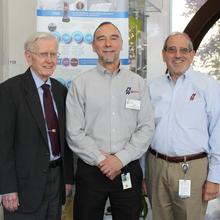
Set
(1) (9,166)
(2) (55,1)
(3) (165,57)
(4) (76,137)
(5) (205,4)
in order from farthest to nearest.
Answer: (5) (205,4), (2) (55,1), (3) (165,57), (4) (76,137), (1) (9,166)

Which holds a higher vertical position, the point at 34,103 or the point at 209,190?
the point at 34,103

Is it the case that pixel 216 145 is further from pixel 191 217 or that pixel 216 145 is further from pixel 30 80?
pixel 30 80

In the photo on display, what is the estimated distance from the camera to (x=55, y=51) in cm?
208

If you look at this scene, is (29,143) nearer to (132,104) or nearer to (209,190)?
(132,104)

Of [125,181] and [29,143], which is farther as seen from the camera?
[125,181]

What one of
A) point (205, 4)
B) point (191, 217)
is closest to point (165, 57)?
point (191, 217)

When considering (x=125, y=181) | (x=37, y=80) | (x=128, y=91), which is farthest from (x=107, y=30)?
(x=125, y=181)

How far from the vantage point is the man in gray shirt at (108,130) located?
216cm

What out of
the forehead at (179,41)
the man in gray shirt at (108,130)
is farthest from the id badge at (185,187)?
the forehead at (179,41)

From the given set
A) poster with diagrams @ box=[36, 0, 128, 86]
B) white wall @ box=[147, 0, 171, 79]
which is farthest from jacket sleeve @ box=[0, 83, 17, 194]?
white wall @ box=[147, 0, 171, 79]

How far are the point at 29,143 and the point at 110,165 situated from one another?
47 centimetres

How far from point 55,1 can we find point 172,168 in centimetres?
147

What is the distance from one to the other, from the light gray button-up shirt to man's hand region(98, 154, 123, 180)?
0.03 m

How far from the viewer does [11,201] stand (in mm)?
1976
